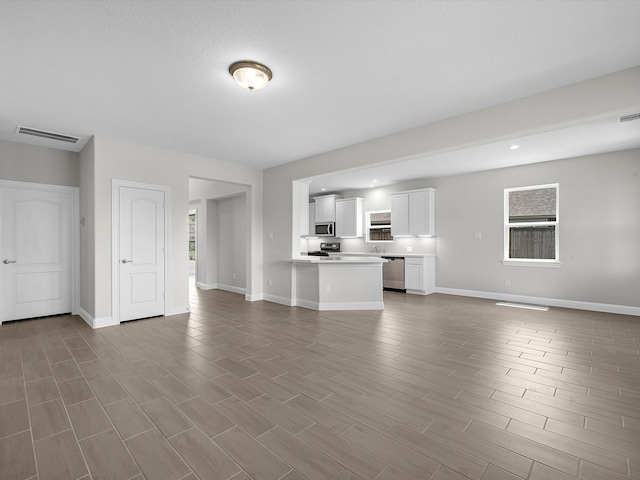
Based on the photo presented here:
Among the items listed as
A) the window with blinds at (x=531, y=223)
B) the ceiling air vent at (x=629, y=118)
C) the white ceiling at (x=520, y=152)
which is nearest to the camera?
the ceiling air vent at (x=629, y=118)

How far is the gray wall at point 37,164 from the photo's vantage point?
4.66 m

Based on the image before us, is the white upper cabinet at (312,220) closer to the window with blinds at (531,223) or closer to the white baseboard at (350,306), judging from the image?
the white baseboard at (350,306)

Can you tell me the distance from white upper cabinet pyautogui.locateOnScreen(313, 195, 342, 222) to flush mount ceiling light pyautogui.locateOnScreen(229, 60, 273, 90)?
6.44 meters

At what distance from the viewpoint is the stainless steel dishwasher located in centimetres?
761

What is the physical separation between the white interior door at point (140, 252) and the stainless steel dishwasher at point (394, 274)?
4.99 m

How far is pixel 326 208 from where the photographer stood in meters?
9.42

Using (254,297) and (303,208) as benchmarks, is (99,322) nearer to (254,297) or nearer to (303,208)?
(254,297)

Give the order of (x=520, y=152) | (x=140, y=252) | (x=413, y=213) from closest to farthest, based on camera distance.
Result: (x=140, y=252), (x=520, y=152), (x=413, y=213)

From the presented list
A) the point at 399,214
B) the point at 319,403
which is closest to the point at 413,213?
the point at 399,214

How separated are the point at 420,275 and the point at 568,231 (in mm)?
2865

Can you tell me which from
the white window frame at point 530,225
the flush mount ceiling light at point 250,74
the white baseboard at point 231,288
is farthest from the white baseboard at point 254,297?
the white window frame at point 530,225

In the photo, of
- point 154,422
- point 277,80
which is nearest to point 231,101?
point 277,80

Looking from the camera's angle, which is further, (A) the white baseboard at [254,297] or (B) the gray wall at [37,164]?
(A) the white baseboard at [254,297]

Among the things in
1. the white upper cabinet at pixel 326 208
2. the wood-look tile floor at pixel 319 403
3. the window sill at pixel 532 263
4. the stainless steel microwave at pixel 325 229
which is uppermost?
the white upper cabinet at pixel 326 208
